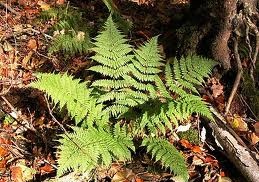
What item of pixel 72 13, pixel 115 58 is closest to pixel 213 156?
pixel 115 58

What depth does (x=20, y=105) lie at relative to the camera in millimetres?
3740

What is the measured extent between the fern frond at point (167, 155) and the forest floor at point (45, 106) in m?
0.24

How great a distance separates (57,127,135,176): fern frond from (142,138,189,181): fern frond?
19 centimetres

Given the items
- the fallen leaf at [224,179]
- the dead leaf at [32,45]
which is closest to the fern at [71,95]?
the dead leaf at [32,45]

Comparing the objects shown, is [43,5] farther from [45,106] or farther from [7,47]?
[45,106]

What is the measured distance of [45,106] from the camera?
3.74m

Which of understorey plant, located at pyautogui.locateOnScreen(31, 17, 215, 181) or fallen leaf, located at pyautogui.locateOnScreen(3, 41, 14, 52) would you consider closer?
understorey plant, located at pyautogui.locateOnScreen(31, 17, 215, 181)

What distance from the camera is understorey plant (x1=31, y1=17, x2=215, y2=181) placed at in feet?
10.1

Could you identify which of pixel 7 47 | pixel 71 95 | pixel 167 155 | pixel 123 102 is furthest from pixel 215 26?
pixel 7 47

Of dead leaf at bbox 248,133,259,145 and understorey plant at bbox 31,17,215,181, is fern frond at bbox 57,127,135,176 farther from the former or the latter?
dead leaf at bbox 248,133,259,145

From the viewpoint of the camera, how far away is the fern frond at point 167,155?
2939mm

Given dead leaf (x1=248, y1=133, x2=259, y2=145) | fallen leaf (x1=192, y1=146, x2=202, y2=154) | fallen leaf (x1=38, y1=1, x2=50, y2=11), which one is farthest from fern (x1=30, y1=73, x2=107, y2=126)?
fallen leaf (x1=38, y1=1, x2=50, y2=11)

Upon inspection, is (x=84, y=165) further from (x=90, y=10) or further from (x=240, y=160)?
(x=90, y=10)

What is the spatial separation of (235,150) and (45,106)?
6.23 ft
